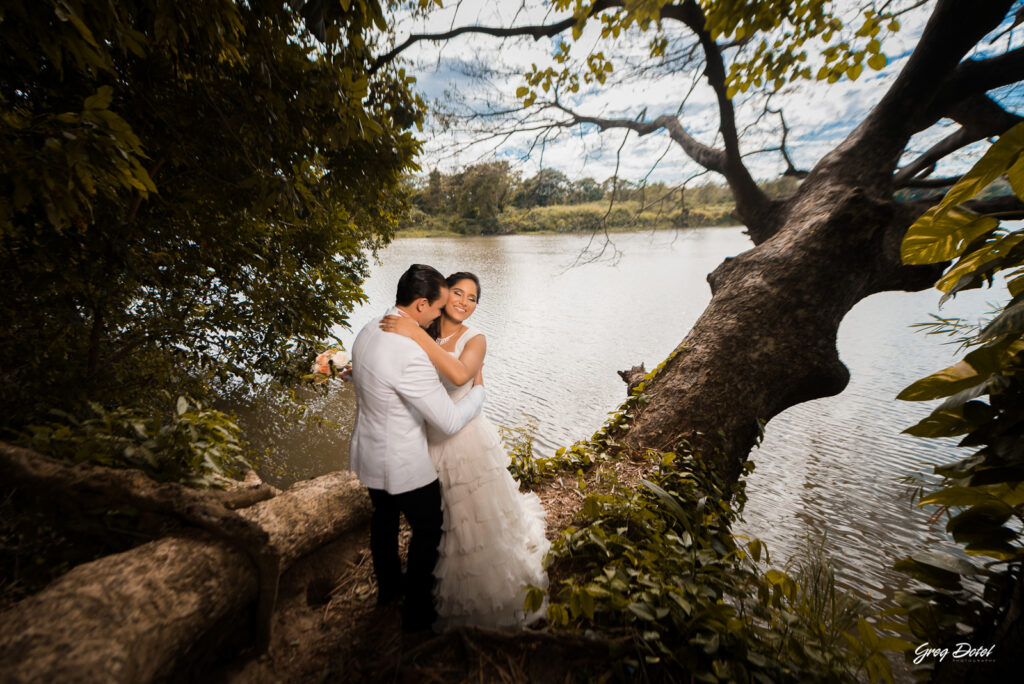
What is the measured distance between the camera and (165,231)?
258 centimetres

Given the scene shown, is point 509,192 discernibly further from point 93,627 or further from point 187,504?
point 93,627

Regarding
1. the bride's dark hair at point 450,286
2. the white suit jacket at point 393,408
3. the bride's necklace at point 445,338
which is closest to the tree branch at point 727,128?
the bride's dark hair at point 450,286

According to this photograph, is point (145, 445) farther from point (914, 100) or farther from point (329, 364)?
point (914, 100)

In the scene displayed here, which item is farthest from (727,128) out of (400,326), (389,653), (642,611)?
(389,653)

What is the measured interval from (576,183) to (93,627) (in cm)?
595

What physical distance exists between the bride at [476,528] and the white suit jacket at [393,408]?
0.45 ft

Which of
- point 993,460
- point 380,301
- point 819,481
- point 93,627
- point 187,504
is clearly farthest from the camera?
point 380,301

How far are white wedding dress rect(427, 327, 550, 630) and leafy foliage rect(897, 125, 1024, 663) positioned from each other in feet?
4.93

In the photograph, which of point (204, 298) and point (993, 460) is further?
point (204, 298)

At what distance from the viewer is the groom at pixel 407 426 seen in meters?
1.64

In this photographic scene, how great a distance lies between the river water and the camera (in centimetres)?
446

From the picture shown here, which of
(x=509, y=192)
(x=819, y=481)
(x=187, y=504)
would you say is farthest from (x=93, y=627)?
(x=819, y=481)

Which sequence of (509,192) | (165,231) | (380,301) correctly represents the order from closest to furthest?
(165,231) < (509,192) < (380,301)

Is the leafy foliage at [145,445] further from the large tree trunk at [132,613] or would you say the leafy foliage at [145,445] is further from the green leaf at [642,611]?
the green leaf at [642,611]
